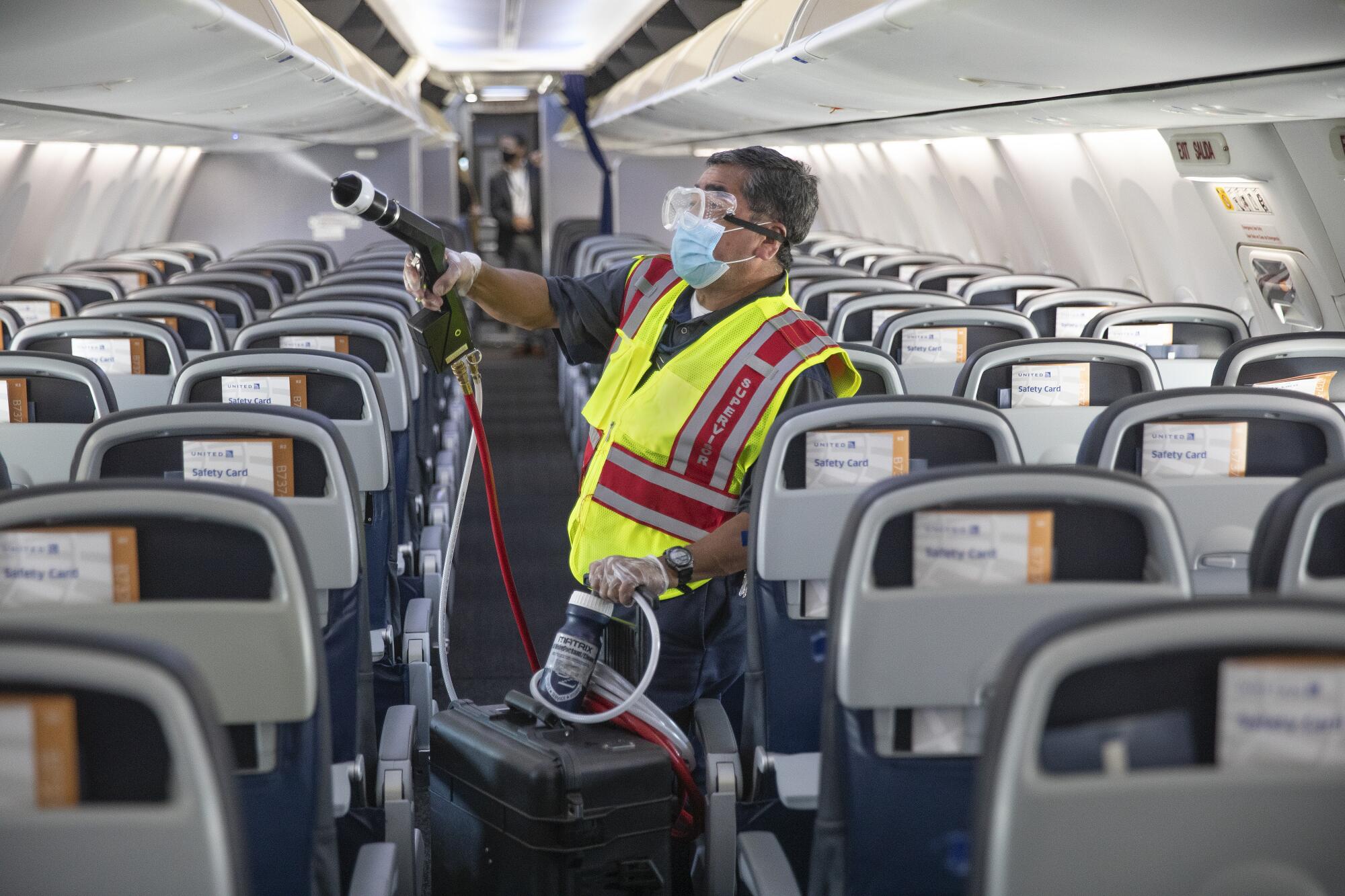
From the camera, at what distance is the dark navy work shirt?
3326 mm

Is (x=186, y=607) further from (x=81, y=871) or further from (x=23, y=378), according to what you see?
(x=23, y=378)

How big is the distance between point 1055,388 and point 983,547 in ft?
8.19

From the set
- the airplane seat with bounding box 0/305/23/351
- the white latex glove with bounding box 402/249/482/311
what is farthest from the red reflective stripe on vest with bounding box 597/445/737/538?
the airplane seat with bounding box 0/305/23/351

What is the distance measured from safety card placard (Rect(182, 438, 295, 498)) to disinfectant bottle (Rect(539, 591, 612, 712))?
25.8 inches

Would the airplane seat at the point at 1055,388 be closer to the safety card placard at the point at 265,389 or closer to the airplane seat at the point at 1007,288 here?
the safety card placard at the point at 265,389

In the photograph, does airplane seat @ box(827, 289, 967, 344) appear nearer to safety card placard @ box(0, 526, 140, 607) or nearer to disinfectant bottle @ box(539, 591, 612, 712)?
disinfectant bottle @ box(539, 591, 612, 712)

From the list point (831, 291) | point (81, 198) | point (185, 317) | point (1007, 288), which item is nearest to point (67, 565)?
point (185, 317)

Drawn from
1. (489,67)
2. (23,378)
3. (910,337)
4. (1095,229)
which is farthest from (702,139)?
(23,378)

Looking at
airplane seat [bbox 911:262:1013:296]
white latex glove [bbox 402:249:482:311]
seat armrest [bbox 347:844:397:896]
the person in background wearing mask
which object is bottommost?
seat armrest [bbox 347:844:397:896]

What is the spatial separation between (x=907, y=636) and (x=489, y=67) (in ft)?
53.9

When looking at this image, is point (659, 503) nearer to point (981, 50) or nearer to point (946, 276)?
point (981, 50)

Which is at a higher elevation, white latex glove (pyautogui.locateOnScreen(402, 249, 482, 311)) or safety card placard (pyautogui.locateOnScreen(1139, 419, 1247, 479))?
white latex glove (pyautogui.locateOnScreen(402, 249, 482, 311))

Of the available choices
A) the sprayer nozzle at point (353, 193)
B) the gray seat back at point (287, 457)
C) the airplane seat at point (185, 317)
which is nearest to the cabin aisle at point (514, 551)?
the airplane seat at point (185, 317)

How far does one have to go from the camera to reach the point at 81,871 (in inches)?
53.9
